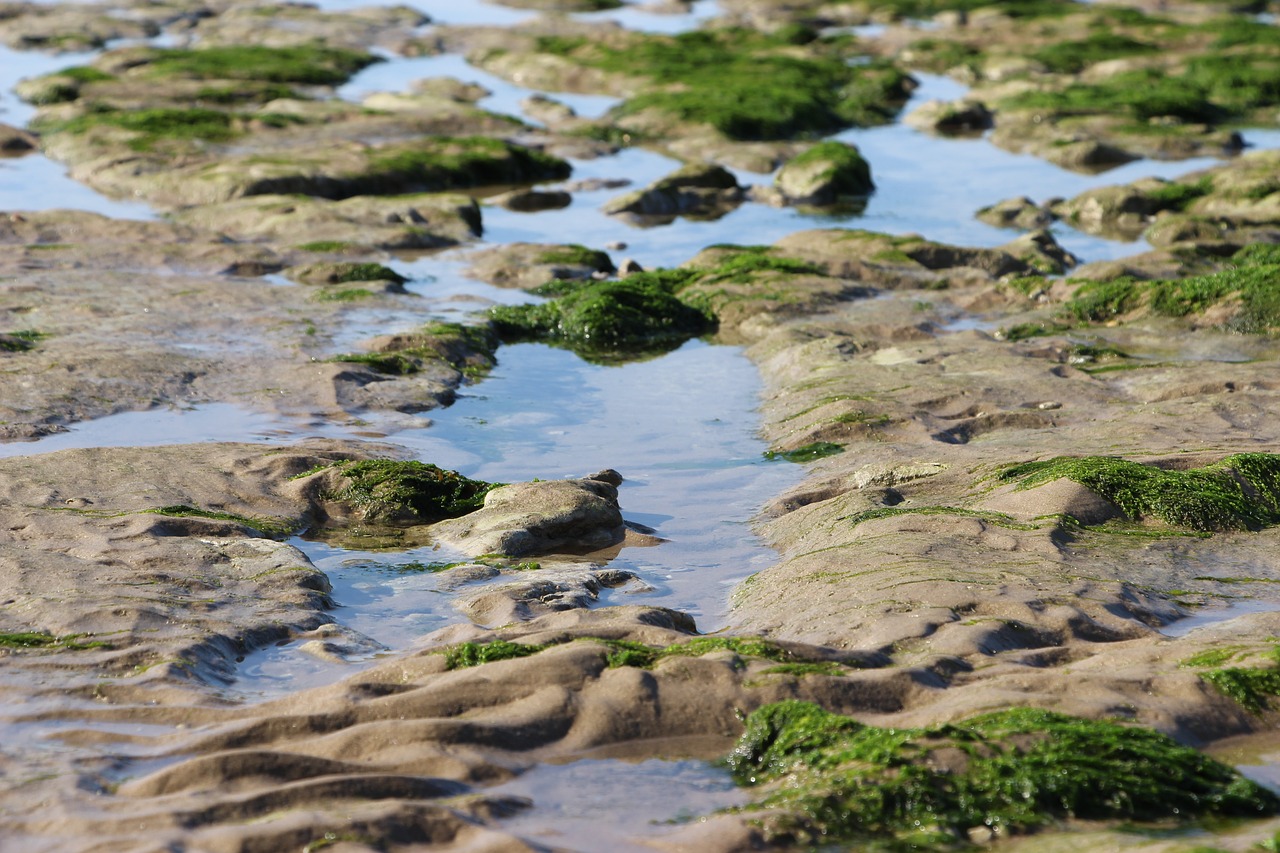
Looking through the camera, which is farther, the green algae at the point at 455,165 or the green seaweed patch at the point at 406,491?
the green algae at the point at 455,165

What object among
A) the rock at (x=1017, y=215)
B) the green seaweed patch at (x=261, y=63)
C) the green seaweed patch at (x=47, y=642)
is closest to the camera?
the green seaweed patch at (x=47, y=642)

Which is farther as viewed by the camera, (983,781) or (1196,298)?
(1196,298)

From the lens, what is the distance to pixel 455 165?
2061 centimetres

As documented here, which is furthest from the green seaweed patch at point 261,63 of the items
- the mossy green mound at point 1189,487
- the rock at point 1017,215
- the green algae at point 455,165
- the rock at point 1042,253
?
the mossy green mound at point 1189,487

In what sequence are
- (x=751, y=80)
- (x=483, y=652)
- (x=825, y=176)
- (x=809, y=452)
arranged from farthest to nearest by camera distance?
(x=751, y=80)
(x=825, y=176)
(x=809, y=452)
(x=483, y=652)

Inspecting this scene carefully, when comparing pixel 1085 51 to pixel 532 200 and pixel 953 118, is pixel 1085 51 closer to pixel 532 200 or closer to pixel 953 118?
pixel 953 118

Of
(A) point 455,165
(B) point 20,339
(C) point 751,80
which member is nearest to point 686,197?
(A) point 455,165

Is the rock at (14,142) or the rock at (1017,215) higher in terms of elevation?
the rock at (1017,215)

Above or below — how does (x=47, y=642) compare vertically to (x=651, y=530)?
above

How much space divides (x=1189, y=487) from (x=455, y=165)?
14.7 m

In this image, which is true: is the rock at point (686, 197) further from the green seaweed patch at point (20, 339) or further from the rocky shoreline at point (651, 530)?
the green seaweed patch at point (20, 339)

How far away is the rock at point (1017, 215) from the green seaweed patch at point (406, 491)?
11105 mm

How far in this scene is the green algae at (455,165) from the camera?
19.8 m

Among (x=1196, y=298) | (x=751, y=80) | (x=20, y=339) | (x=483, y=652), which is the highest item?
(x=483, y=652)
